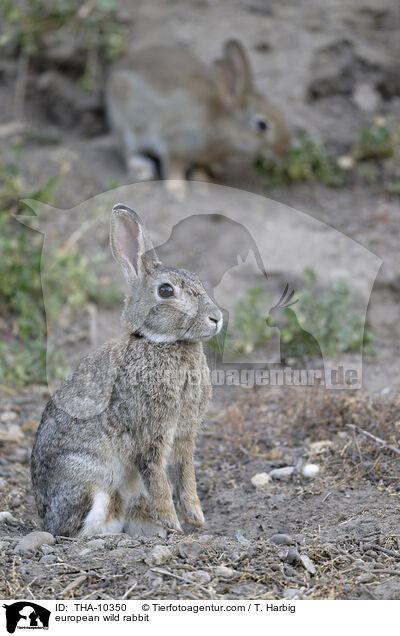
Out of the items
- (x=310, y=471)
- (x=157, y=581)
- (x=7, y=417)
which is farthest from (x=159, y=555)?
(x=7, y=417)

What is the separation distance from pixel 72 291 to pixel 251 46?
4.87 metres

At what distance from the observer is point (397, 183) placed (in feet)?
30.7

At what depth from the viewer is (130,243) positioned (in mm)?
4445

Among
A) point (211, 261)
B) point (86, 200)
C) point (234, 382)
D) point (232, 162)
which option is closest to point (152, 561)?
point (234, 382)

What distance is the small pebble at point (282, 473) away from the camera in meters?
5.10

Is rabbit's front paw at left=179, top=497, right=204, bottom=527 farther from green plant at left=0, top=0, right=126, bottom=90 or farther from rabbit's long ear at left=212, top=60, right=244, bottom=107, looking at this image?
green plant at left=0, top=0, right=126, bottom=90

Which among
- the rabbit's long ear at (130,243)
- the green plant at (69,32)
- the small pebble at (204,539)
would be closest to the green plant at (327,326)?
Result: the rabbit's long ear at (130,243)

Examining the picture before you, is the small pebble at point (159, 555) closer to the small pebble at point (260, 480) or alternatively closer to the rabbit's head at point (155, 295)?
the rabbit's head at point (155, 295)

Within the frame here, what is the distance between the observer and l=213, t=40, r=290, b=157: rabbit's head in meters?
9.29

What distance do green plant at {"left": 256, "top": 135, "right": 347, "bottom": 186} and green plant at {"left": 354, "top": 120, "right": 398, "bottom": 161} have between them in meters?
0.31

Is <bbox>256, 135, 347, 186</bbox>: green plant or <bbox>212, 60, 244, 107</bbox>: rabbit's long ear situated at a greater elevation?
Result: <bbox>212, 60, 244, 107</bbox>: rabbit's long ear

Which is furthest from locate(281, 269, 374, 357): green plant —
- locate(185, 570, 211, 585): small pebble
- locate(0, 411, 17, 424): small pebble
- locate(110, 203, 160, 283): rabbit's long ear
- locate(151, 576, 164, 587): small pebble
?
locate(151, 576, 164, 587): small pebble

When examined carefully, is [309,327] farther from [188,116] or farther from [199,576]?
[188,116]

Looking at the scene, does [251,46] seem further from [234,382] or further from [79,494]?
[79,494]
